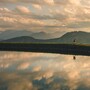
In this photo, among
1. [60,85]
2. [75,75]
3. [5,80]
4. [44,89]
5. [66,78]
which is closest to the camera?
[44,89]

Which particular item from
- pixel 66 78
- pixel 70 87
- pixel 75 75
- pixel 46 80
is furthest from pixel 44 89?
pixel 75 75

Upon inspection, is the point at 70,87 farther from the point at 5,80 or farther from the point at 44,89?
the point at 5,80

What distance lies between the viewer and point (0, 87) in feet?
156

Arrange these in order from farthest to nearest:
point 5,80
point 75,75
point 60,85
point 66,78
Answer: point 75,75 → point 66,78 → point 5,80 → point 60,85

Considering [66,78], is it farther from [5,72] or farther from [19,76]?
[5,72]

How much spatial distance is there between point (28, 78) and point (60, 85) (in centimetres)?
881

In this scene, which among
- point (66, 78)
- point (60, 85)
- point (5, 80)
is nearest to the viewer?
point (60, 85)

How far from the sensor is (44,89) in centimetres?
4656

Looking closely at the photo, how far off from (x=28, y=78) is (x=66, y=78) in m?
6.49

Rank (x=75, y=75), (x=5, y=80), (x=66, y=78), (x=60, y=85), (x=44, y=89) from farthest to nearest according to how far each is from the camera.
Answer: (x=75, y=75)
(x=66, y=78)
(x=5, y=80)
(x=60, y=85)
(x=44, y=89)

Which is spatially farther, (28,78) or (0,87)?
(28,78)

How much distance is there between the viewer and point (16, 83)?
51.8 metres

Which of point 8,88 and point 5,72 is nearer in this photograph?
point 8,88

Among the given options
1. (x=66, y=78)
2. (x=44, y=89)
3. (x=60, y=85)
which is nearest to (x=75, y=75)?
(x=66, y=78)
